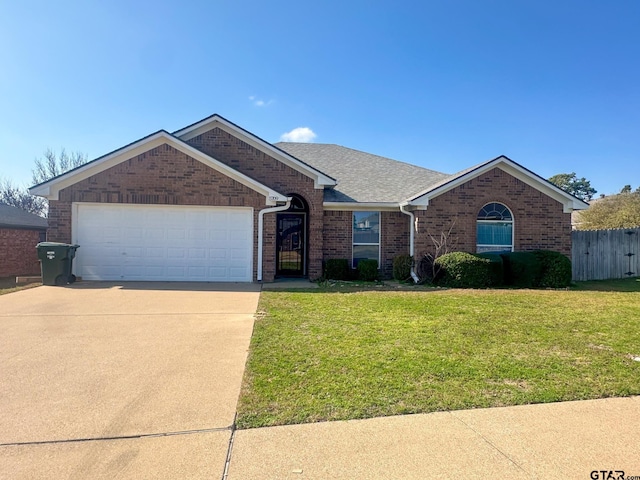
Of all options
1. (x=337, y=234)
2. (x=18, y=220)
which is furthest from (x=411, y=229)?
(x=18, y=220)

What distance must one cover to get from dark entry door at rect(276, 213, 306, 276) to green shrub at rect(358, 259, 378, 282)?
2746 mm

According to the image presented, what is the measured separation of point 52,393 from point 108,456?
1.59 meters

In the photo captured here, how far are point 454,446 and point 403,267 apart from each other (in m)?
10.6

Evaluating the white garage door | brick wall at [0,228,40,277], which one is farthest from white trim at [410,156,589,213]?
brick wall at [0,228,40,277]

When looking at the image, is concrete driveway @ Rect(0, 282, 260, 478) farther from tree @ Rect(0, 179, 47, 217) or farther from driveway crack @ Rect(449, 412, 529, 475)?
tree @ Rect(0, 179, 47, 217)

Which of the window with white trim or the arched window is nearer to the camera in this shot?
the arched window

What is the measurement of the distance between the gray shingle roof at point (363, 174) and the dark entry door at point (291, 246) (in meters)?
1.97

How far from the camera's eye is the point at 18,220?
56.7 ft

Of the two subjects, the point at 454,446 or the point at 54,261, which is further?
the point at 54,261

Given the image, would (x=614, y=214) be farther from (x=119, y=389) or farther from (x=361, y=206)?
(x=119, y=389)

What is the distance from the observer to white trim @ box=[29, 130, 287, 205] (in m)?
11.5

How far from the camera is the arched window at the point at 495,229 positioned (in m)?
13.3

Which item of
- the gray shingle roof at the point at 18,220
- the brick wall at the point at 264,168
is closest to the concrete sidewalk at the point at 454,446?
the brick wall at the point at 264,168

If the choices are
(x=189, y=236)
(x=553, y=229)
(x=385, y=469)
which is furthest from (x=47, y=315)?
(x=553, y=229)
